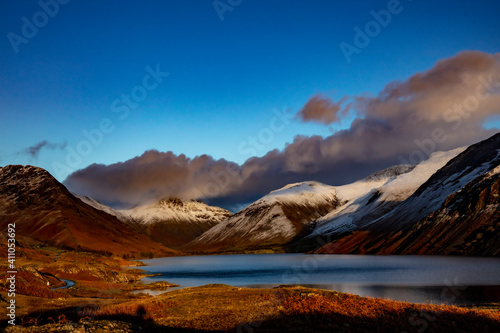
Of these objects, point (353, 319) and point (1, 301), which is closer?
point (353, 319)

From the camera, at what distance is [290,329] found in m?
26.0

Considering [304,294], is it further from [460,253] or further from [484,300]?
[460,253]

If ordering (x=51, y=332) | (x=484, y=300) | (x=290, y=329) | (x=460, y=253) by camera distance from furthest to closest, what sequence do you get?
(x=460, y=253), (x=484, y=300), (x=290, y=329), (x=51, y=332)

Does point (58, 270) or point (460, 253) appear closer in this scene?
point (58, 270)

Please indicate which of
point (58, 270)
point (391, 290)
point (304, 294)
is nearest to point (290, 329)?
point (304, 294)

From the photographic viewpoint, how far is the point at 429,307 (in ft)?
107

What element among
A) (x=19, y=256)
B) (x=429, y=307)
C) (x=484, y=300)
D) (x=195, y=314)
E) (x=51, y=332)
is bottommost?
(x=484, y=300)

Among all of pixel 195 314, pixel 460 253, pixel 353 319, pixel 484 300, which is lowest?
pixel 460 253

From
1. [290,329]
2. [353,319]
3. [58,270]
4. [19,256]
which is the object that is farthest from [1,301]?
[19,256]

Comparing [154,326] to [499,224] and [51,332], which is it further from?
[499,224]

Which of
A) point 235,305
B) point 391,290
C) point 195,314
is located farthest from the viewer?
point 391,290

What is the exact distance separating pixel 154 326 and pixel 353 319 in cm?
1409

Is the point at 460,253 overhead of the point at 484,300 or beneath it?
beneath

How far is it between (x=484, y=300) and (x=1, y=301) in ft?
197
